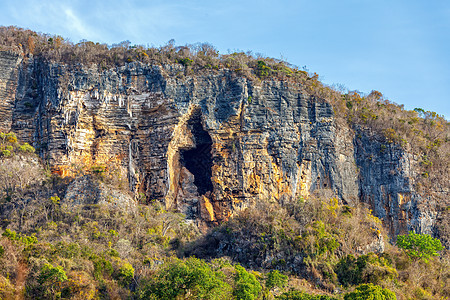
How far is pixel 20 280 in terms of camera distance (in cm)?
2658

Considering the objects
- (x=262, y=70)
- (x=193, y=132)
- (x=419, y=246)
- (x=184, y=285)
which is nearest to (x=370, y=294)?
(x=184, y=285)

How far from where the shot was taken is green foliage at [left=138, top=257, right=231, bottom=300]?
86.6 ft

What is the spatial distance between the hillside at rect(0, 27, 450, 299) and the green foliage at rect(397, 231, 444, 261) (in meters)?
0.25

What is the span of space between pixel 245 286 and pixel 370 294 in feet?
18.4

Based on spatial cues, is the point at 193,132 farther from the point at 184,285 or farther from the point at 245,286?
the point at 184,285

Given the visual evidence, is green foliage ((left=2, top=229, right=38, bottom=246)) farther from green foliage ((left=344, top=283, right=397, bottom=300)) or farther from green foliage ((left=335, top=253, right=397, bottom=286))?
green foliage ((left=335, top=253, right=397, bottom=286))

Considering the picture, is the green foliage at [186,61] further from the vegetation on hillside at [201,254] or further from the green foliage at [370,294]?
the green foliage at [370,294]

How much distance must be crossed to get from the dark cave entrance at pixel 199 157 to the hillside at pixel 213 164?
0.26 ft

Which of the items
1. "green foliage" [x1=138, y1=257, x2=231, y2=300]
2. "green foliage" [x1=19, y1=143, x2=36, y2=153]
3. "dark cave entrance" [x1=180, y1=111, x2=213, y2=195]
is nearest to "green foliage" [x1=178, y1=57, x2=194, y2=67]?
"dark cave entrance" [x1=180, y1=111, x2=213, y2=195]

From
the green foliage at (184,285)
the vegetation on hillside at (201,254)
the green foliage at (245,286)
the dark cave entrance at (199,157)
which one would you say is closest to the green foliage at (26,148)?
the vegetation on hillside at (201,254)

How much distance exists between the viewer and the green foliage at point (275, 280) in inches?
1188

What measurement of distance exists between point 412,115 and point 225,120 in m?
17.9

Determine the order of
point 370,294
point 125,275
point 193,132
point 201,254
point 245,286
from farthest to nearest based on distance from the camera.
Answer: point 193,132 → point 201,254 → point 125,275 → point 245,286 → point 370,294

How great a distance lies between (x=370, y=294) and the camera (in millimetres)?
27188
